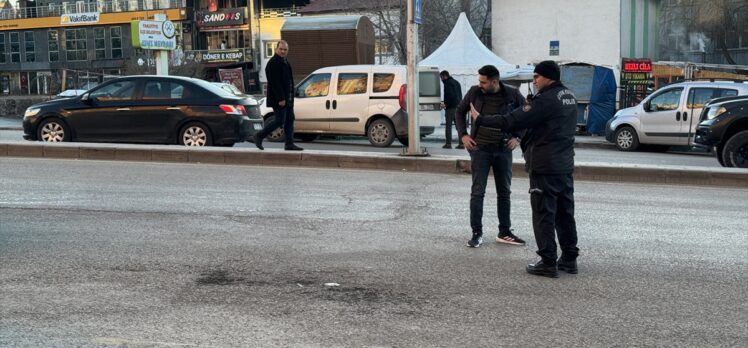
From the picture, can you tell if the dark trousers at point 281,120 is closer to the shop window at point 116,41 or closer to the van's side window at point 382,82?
the van's side window at point 382,82

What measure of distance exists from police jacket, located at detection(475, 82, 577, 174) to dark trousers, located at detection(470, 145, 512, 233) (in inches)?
35.0

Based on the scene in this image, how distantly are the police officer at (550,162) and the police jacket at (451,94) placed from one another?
37.6 ft

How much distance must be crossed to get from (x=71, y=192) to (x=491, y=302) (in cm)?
662

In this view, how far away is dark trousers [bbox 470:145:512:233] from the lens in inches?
292

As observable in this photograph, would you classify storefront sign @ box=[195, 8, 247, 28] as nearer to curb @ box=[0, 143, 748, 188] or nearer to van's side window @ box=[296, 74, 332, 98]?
van's side window @ box=[296, 74, 332, 98]

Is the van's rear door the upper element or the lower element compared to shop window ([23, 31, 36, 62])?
lower

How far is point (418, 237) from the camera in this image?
785 cm

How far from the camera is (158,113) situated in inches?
600

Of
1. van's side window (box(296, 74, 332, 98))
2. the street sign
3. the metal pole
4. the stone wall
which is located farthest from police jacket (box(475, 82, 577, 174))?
the stone wall

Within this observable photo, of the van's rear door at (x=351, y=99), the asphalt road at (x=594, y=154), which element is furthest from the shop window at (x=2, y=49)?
the van's rear door at (x=351, y=99)

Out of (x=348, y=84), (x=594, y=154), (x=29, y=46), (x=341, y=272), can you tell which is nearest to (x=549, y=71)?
(x=341, y=272)

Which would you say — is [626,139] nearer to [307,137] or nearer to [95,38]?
[307,137]

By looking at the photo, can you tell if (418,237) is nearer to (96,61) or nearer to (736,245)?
(736,245)

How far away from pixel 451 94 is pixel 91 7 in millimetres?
56393
